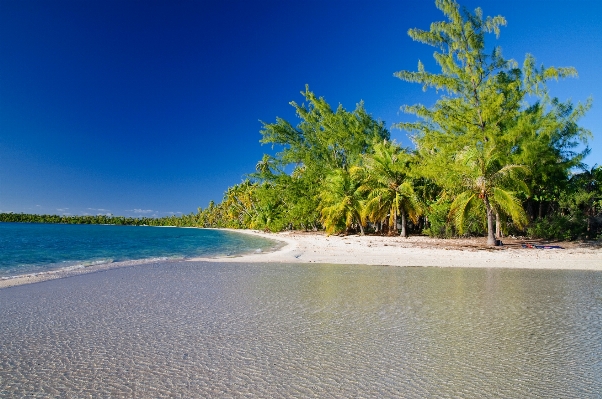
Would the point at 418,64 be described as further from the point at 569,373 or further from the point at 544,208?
the point at 569,373

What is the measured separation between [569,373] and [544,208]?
66.9 feet

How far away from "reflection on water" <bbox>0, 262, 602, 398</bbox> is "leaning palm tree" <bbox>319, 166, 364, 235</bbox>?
19.4 m

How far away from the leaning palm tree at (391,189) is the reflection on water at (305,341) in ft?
53.5

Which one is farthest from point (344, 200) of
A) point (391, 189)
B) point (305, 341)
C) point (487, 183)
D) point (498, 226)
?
point (305, 341)

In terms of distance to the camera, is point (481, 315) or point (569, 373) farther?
point (481, 315)

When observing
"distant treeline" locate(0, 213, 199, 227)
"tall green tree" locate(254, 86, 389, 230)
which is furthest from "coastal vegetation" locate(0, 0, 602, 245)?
"distant treeline" locate(0, 213, 199, 227)

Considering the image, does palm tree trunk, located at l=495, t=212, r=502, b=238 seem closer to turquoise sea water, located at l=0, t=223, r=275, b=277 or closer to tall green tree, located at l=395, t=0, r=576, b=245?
tall green tree, located at l=395, t=0, r=576, b=245

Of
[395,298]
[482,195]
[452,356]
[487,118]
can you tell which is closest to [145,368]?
[452,356]

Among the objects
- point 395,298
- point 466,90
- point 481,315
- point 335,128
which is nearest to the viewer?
point 481,315

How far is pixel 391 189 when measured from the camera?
23.7 metres

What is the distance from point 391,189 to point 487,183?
920 centimetres

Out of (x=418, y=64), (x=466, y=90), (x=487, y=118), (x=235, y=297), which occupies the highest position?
(x=418, y=64)

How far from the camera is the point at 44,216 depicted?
169 m

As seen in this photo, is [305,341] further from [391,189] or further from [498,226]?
[391,189]
